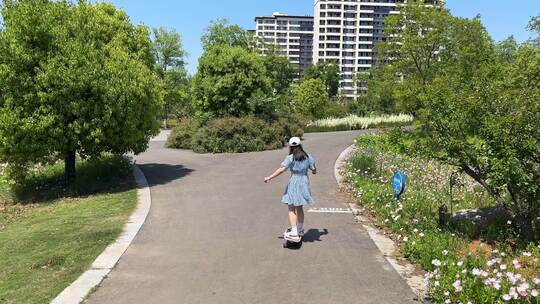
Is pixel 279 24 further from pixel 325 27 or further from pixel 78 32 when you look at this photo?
pixel 78 32

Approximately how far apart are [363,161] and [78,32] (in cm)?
814

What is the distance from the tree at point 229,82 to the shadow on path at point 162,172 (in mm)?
6440

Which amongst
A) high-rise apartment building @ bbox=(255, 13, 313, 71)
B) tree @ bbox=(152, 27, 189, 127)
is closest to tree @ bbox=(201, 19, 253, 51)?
tree @ bbox=(152, 27, 189, 127)

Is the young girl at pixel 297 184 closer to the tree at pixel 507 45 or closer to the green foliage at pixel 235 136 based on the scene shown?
the green foliage at pixel 235 136

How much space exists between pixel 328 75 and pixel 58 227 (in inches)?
2791

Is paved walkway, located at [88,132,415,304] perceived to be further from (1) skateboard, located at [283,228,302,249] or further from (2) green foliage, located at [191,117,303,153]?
(2) green foliage, located at [191,117,303,153]

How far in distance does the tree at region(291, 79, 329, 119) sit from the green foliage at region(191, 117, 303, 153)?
81.8 ft

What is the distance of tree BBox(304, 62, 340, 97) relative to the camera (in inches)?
2968

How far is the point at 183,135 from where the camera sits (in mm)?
21766

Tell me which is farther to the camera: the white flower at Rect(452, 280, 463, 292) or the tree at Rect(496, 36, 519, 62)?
the tree at Rect(496, 36, 519, 62)

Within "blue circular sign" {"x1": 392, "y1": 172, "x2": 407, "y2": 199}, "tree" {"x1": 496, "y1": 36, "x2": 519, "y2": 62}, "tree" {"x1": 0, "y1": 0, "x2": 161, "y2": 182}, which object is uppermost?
"tree" {"x1": 496, "y1": 36, "x2": 519, "y2": 62}

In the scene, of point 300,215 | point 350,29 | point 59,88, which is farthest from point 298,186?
→ point 350,29

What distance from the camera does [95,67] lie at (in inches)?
456

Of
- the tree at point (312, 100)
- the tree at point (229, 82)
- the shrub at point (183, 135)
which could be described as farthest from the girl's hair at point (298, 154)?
the tree at point (312, 100)
